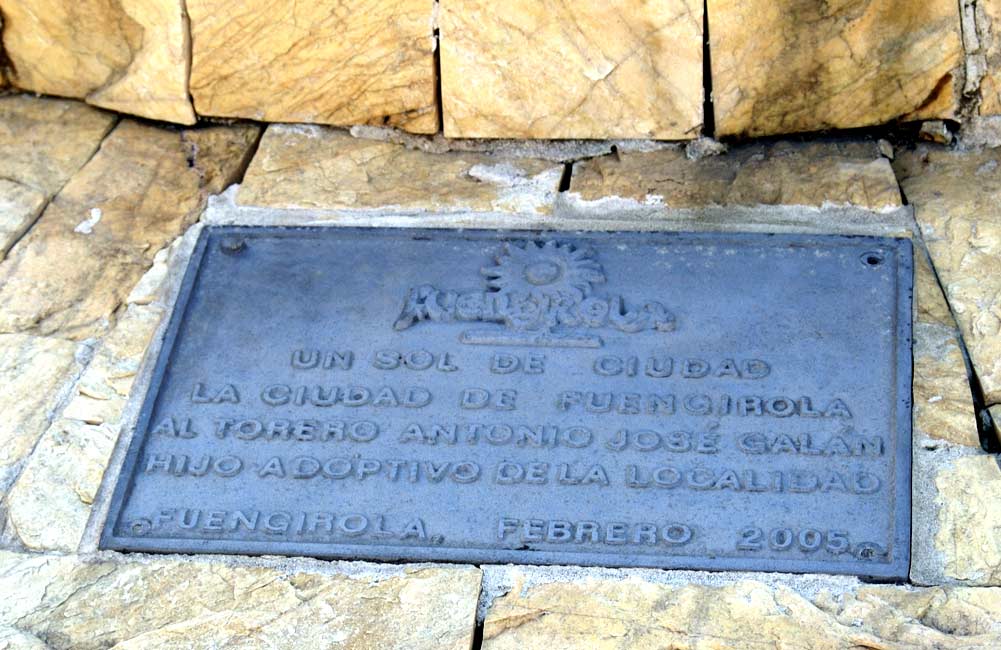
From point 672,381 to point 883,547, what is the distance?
0.57 metres

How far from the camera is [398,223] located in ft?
11.1

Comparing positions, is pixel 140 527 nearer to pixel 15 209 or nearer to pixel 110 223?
pixel 110 223

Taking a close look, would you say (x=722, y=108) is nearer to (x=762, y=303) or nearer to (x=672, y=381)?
(x=762, y=303)

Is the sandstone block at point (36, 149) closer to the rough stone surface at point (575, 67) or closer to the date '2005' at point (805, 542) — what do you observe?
the rough stone surface at point (575, 67)

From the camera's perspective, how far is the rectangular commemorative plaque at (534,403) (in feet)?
9.05

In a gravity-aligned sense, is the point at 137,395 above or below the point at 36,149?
below

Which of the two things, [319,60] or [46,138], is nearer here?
[319,60]

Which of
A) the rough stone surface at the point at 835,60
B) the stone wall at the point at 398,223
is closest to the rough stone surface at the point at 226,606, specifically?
the stone wall at the point at 398,223

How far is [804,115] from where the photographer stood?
3418mm

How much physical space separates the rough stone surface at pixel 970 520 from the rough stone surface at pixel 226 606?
36.1 inches

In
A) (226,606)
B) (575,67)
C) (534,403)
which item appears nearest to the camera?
(226,606)

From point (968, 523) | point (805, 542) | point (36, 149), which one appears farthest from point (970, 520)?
point (36, 149)

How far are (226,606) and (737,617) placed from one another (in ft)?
3.19

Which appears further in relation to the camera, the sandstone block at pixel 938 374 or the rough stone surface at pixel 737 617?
the sandstone block at pixel 938 374
